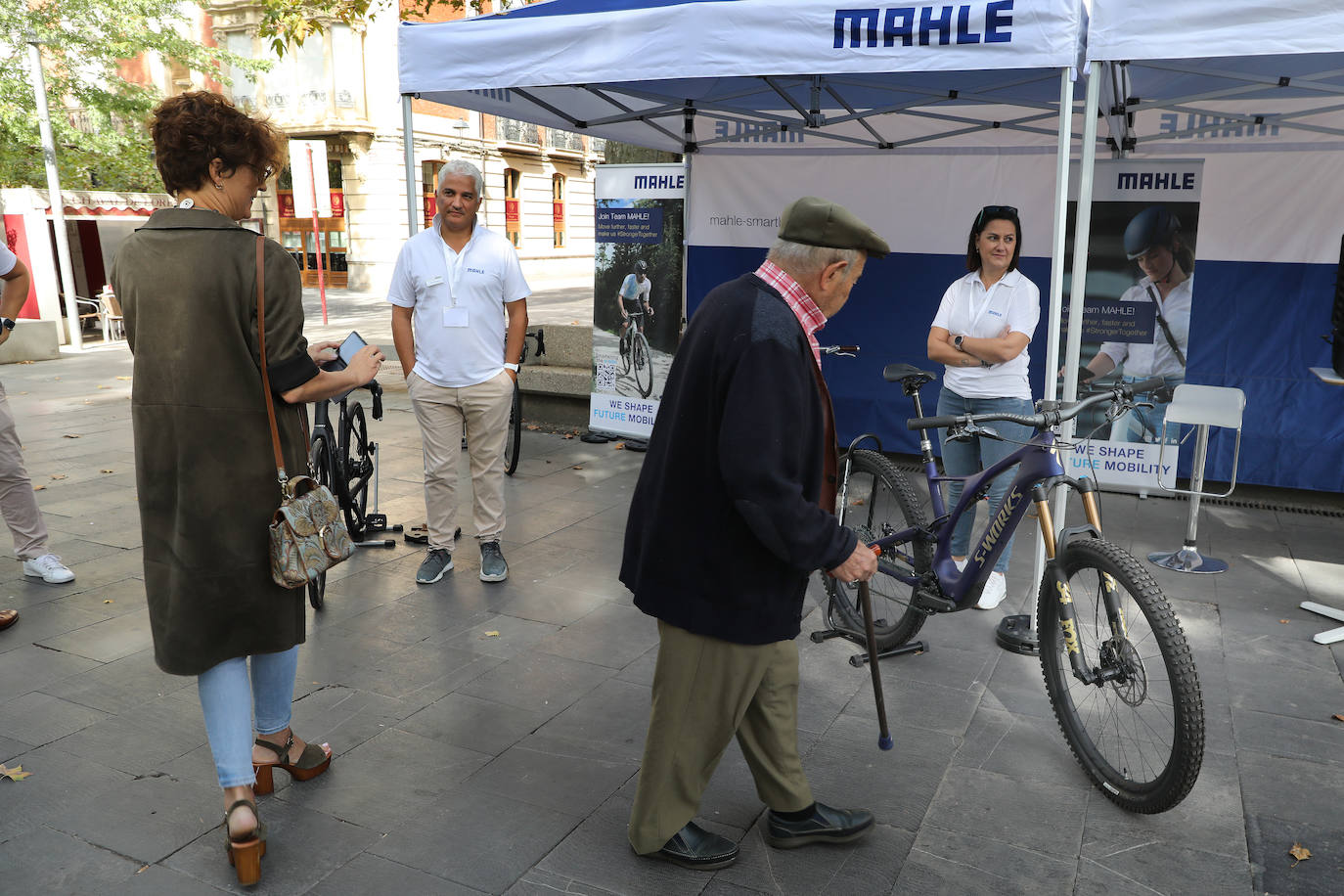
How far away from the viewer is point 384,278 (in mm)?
28453

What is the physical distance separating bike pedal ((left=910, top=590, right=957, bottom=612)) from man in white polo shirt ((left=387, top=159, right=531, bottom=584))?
2.10m

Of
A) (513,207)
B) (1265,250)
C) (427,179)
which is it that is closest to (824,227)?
(1265,250)

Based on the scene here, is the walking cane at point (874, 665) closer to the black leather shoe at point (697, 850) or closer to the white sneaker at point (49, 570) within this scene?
the black leather shoe at point (697, 850)

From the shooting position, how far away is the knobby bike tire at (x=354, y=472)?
5176 mm

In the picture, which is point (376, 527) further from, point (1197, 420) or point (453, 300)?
point (1197, 420)

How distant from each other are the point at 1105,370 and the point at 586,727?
14.9 ft

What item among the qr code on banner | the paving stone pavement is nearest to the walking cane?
the paving stone pavement

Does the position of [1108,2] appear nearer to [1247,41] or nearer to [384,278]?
[1247,41]

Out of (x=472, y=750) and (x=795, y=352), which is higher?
(x=795, y=352)

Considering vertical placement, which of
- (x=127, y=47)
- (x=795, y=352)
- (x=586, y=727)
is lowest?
(x=586, y=727)

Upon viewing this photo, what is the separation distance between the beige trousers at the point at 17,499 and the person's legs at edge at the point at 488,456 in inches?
79.5

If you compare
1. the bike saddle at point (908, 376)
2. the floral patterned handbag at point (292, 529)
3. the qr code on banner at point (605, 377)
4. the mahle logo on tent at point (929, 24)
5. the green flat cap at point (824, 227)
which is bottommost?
the qr code on banner at point (605, 377)

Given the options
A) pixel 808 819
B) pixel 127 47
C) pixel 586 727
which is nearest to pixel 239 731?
pixel 586 727

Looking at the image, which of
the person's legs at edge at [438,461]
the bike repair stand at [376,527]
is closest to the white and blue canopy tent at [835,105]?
the person's legs at edge at [438,461]
